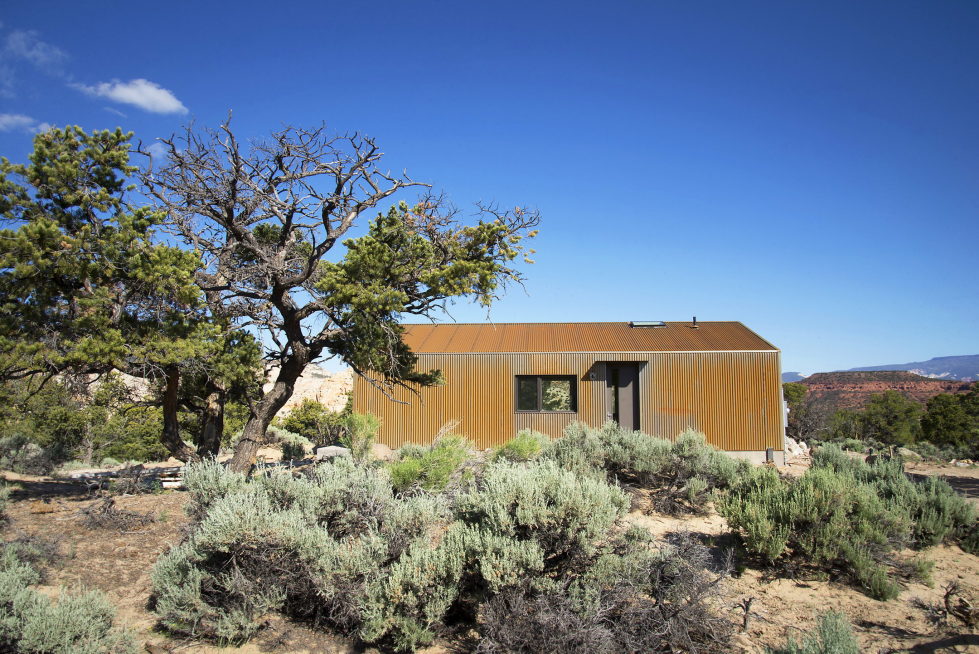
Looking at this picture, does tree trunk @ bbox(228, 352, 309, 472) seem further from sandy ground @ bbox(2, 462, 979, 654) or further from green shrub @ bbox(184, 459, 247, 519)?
green shrub @ bbox(184, 459, 247, 519)

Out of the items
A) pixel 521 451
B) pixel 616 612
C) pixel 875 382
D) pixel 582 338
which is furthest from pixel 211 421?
pixel 875 382

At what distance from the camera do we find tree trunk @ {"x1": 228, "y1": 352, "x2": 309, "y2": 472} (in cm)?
799

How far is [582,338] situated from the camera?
56.1 feet

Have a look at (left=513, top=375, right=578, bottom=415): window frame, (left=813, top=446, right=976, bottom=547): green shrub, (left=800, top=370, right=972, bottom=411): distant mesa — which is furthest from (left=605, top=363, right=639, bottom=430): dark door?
(left=800, top=370, right=972, bottom=411): distant mesa

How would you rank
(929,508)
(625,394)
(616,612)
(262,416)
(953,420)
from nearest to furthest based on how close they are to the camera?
1. (616,612)
2. (929,508)
3. (262,416)
4. (625,394)
5. (953,420)

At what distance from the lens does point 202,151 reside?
311 inches

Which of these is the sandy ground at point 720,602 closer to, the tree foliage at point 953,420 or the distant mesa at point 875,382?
the tree foliage at point 953,420

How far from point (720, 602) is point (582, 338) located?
41.8 feet

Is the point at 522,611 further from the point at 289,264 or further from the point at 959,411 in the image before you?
the point at 959,411

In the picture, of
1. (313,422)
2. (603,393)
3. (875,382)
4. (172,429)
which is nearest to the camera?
(172,429)

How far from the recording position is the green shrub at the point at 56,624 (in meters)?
3.40

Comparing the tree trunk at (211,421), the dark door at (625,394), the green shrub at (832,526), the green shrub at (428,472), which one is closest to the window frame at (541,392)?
the dark door at (625,394)

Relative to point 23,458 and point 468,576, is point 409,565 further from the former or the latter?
point 23,458

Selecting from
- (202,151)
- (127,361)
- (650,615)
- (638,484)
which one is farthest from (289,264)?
Answer: (650,615)
